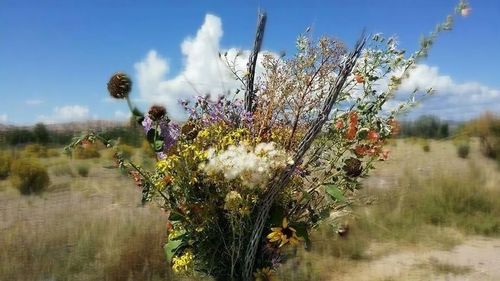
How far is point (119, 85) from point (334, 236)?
3.61 meters

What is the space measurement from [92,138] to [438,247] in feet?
15.1

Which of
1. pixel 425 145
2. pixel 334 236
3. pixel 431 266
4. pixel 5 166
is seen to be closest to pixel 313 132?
pixel 334 236

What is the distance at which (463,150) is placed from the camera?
1204 centimetres

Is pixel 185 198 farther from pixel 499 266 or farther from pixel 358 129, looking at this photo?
pixel 499 266

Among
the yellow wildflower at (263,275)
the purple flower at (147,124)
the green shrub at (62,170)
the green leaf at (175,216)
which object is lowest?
the green shrub at (62,170)

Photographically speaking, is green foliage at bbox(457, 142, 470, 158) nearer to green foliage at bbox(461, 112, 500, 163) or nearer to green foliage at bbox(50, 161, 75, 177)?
green foliage at bbox(461, 112, 500, 163)

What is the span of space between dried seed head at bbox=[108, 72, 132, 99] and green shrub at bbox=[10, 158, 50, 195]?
7.70 m

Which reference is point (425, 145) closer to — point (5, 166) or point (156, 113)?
point (5, 166)

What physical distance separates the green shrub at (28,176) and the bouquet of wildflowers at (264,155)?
775cm

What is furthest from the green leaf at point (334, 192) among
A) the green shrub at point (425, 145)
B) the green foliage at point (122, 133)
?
the green shrub at point (425, 145)

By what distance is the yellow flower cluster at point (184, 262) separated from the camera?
5.02 ft

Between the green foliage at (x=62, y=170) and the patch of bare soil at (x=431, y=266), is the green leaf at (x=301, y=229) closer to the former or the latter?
the patch of bare soil at (x=431, y=266)

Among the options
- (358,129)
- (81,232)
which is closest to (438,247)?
(81,232)

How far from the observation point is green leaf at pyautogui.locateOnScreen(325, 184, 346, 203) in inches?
59.8
